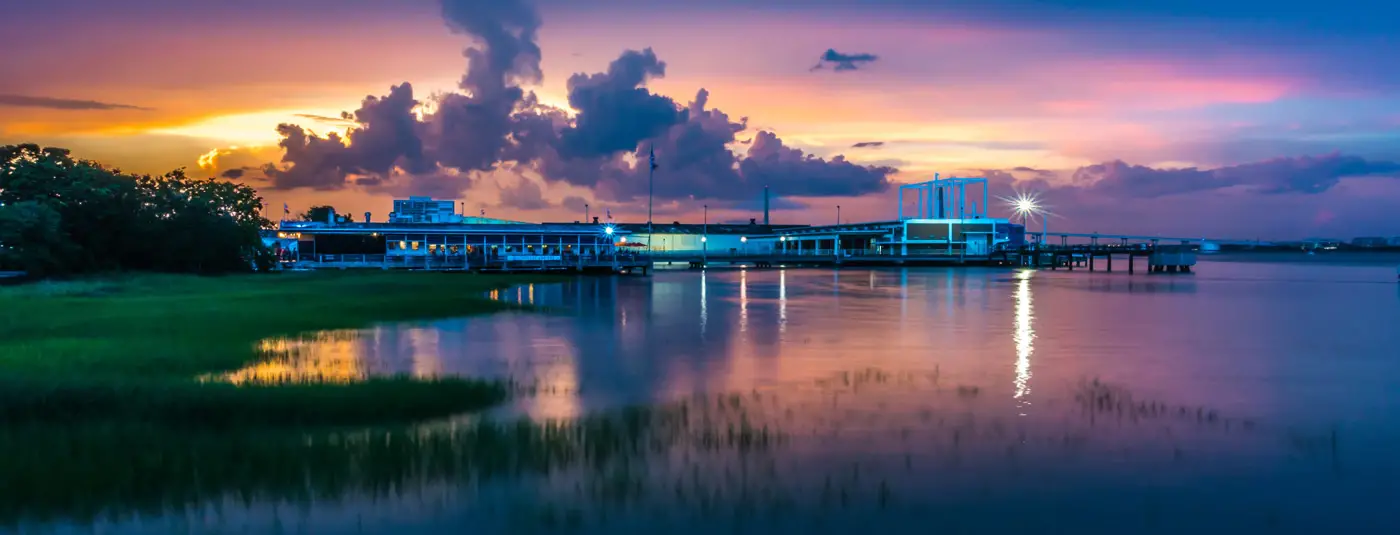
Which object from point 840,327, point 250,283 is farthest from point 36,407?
point 250,283

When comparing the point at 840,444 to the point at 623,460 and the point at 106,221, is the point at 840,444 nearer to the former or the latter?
the point at 623,460

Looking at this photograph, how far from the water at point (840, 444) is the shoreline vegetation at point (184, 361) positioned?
5.71 feet

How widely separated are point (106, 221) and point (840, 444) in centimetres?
6235

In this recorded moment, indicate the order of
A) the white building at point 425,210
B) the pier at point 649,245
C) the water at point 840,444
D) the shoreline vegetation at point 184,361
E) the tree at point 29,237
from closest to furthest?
the water at point 840,444, the shoreline vegetation at point 184,361, the tree at point 29,237, the pier at point 649,245, the white building at point 425,210

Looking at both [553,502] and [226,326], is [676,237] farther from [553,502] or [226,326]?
[553,502]

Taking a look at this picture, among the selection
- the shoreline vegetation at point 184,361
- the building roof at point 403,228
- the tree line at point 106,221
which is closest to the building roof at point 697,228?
the building roof at point 403,228

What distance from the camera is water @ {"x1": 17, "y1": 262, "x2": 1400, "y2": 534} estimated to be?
13172 millimetres

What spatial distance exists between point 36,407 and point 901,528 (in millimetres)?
16148

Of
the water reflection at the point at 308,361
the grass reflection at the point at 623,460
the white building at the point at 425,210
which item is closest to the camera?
the grass reflection at the point at 623,460

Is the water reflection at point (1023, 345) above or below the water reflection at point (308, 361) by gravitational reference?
below

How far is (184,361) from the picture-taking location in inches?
987

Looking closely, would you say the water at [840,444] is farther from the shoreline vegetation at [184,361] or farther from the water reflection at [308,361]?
the shoreline vegetation at [184,361]

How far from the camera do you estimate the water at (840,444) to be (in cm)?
1317

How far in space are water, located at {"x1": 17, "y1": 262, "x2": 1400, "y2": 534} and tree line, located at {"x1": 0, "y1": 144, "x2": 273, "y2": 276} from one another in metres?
31.0
